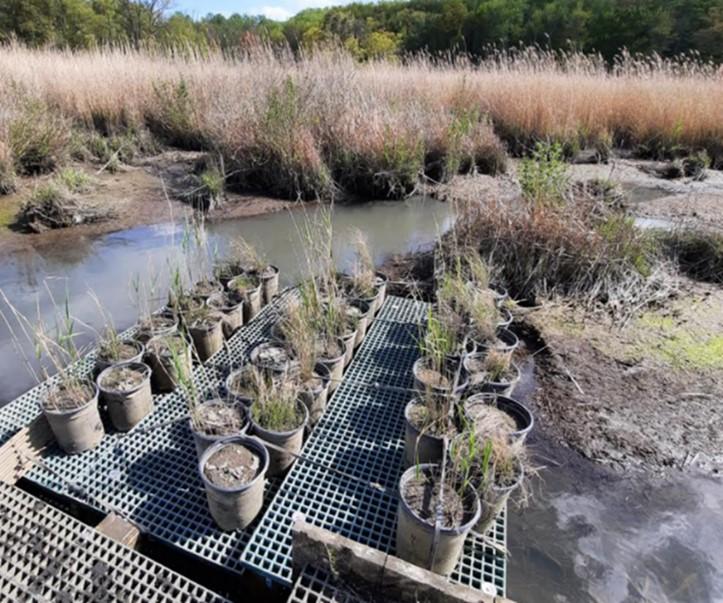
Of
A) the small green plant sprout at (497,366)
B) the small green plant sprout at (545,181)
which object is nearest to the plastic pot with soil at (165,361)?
the small green plant sprout at (497,366)

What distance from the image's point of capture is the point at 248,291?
293 centimetres

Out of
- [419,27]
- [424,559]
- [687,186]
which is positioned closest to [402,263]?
[424,559]

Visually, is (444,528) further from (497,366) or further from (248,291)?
(248,291)

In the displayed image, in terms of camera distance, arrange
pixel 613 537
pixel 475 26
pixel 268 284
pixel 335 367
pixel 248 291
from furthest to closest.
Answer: pixel 475 26 → pixel 268 284 → pixel 248 291 → pixel 335 367 → pixel 613 537

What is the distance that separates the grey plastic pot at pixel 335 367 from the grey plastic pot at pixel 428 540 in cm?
90

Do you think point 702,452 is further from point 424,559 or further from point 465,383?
point 424,559

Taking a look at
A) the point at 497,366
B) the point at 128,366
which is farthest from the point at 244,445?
the point at 497,366

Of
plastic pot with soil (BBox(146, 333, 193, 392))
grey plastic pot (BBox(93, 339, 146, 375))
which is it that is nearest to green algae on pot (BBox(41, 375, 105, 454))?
grey plastic pot (BBox(93, 339, 146, 375))

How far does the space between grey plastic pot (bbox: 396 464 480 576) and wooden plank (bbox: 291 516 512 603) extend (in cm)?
14

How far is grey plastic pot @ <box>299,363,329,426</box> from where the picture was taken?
212cm

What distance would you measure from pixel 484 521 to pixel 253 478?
86cm

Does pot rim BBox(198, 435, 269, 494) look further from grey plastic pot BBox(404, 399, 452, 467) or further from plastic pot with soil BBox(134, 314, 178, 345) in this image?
plastic pot with soil BBox(134, 314, 178, 345)

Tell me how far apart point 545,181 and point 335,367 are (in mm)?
2381

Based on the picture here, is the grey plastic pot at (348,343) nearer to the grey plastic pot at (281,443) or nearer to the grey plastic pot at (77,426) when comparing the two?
the grey plastic pot at (281,443)
